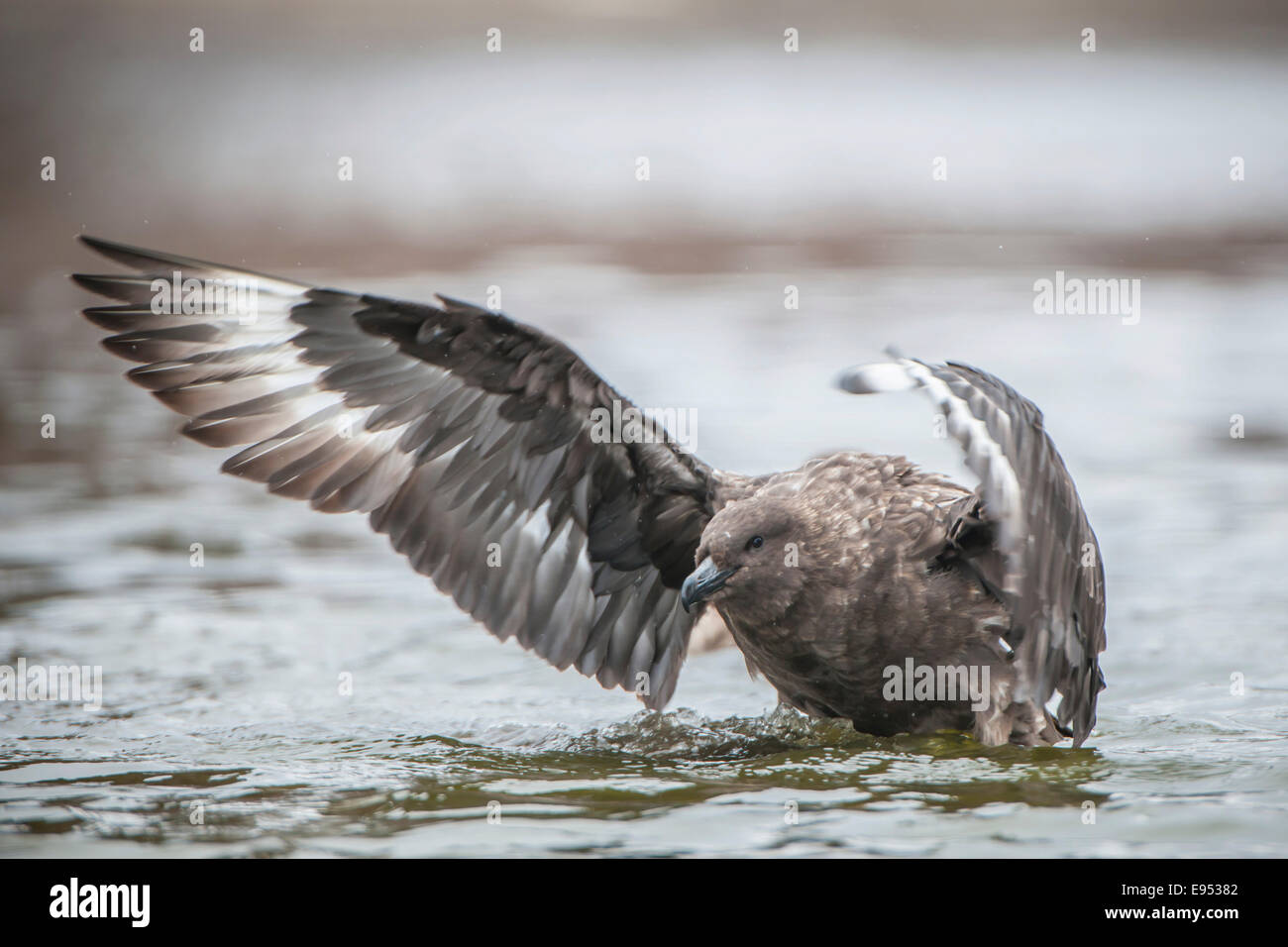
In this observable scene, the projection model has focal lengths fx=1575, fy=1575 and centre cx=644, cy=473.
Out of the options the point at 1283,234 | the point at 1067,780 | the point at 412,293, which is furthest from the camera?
the point at 1283,234

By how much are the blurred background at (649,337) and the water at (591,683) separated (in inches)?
0.9

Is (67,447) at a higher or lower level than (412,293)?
lower

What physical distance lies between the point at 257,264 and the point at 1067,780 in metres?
9.27

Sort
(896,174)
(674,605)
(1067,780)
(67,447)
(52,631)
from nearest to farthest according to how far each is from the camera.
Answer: (1067,780) → (674,605) → (52,631) → (67,447) → (896,174)

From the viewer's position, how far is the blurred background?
477cm

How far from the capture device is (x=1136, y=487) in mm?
8078

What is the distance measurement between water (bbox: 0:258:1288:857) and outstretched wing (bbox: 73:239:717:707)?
1.49 feet

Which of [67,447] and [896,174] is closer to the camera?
[67,447]

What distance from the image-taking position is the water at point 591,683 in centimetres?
445

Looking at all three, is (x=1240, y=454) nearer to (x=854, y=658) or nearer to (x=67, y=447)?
(x=854, y=658)
